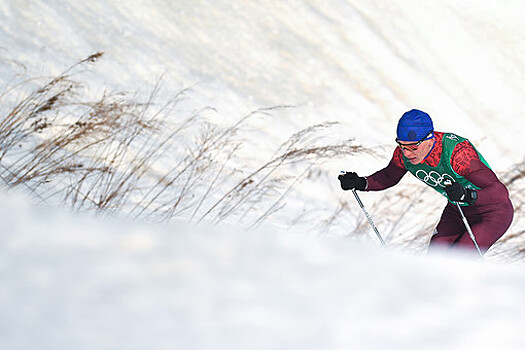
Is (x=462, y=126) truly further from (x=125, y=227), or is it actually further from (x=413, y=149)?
(x=125, y=227)

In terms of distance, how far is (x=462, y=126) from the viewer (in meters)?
9.42

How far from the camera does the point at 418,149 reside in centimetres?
288

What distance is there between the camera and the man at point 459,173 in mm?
2805

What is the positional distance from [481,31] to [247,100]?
19.0 ft

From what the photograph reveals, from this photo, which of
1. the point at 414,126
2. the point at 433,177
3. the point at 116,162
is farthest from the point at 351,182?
the point at 116,162

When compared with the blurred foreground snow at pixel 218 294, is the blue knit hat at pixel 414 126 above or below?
above

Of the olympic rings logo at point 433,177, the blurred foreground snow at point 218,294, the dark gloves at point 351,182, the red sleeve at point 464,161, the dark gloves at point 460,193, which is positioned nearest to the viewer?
the blurred foreground snow at point 218,294

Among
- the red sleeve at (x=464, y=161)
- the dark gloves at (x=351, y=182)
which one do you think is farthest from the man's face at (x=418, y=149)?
the dark gloves at (x=351, y=182)

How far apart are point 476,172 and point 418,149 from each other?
28cm

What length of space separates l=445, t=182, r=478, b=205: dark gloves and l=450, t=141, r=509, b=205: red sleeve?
80 millimetres

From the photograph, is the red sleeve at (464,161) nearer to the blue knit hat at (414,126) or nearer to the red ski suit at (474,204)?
the red ski suit at (474,204)

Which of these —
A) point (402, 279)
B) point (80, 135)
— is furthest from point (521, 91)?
point (402, 279)

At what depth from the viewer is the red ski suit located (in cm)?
283

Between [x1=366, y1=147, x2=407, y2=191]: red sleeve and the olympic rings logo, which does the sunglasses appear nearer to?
the olympic rings logo
